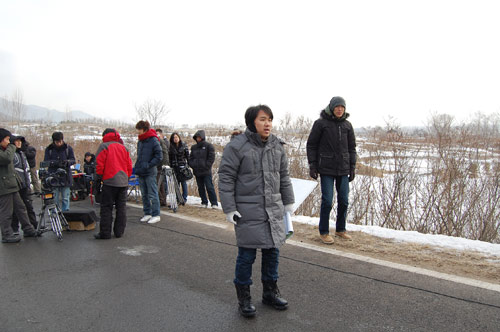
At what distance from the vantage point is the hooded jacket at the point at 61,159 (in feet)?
26.5

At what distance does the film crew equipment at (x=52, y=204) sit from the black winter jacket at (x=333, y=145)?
479 centimetres

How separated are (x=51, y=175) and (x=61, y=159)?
2.69ft

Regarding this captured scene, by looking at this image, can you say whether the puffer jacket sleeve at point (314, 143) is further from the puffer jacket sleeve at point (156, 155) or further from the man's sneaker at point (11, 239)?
the man's sneaker at point (11, 239)

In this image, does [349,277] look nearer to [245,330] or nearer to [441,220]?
[245,330]

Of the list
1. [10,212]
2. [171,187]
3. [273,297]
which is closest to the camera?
[273,297]

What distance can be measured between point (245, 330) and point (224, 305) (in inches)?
20.9

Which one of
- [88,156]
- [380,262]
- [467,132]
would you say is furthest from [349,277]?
[88,156]

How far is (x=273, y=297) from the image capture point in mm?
3529

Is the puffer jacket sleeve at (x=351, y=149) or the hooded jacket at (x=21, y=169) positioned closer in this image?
the puffer jacket sleeve at (x=351, y=149)

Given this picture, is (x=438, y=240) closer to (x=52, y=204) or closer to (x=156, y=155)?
(x=156, y=155)

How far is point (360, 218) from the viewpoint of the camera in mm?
9438

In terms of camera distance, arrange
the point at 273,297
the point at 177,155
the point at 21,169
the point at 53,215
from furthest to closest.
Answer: the point at 177,155 < the point at 21,169 < the point at 53,215 < the point at 273,297

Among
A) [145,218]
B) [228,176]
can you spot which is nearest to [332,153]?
[228,176]

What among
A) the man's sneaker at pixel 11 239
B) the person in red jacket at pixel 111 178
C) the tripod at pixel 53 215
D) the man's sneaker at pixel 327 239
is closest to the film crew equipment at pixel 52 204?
the tripod at pixel 53 215
